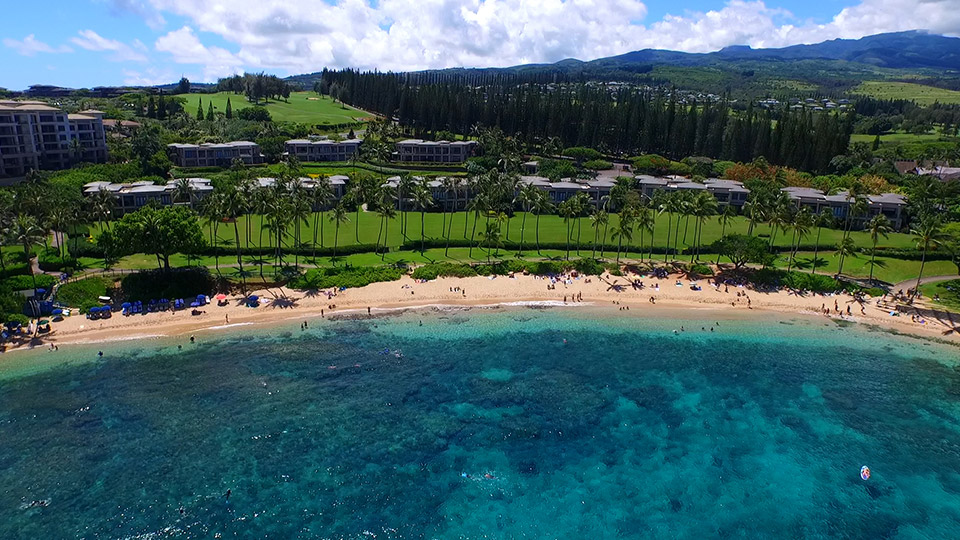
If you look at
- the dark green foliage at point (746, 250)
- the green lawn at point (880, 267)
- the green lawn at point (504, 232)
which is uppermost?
the dark green foliage at point (746, 250)

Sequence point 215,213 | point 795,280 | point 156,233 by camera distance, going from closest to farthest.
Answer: point 156,233 → point 215,213 → point 795,280

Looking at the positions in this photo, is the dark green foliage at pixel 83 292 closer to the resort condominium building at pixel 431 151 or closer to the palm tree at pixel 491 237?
the palm tree at pixel 491 237

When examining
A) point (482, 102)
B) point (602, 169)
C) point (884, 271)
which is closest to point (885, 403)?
point (884, 271)

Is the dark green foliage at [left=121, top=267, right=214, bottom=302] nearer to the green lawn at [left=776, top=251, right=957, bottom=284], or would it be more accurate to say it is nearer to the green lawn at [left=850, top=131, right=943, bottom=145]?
the green lawn at [left=776, top=251, right=957, bottom=284]

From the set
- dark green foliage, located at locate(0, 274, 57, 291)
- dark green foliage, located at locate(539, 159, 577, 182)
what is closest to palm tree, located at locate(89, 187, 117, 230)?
dark green foliage, located at locate(0, 274, 57, 291)

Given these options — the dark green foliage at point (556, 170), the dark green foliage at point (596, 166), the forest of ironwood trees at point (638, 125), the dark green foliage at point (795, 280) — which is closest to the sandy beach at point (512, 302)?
the dark green foliage at point (795, 280)

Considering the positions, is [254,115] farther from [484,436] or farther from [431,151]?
[484,436]

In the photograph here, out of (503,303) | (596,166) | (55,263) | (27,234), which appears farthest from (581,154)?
(27,234)

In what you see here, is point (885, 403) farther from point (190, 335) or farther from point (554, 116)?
point (554, 116)
